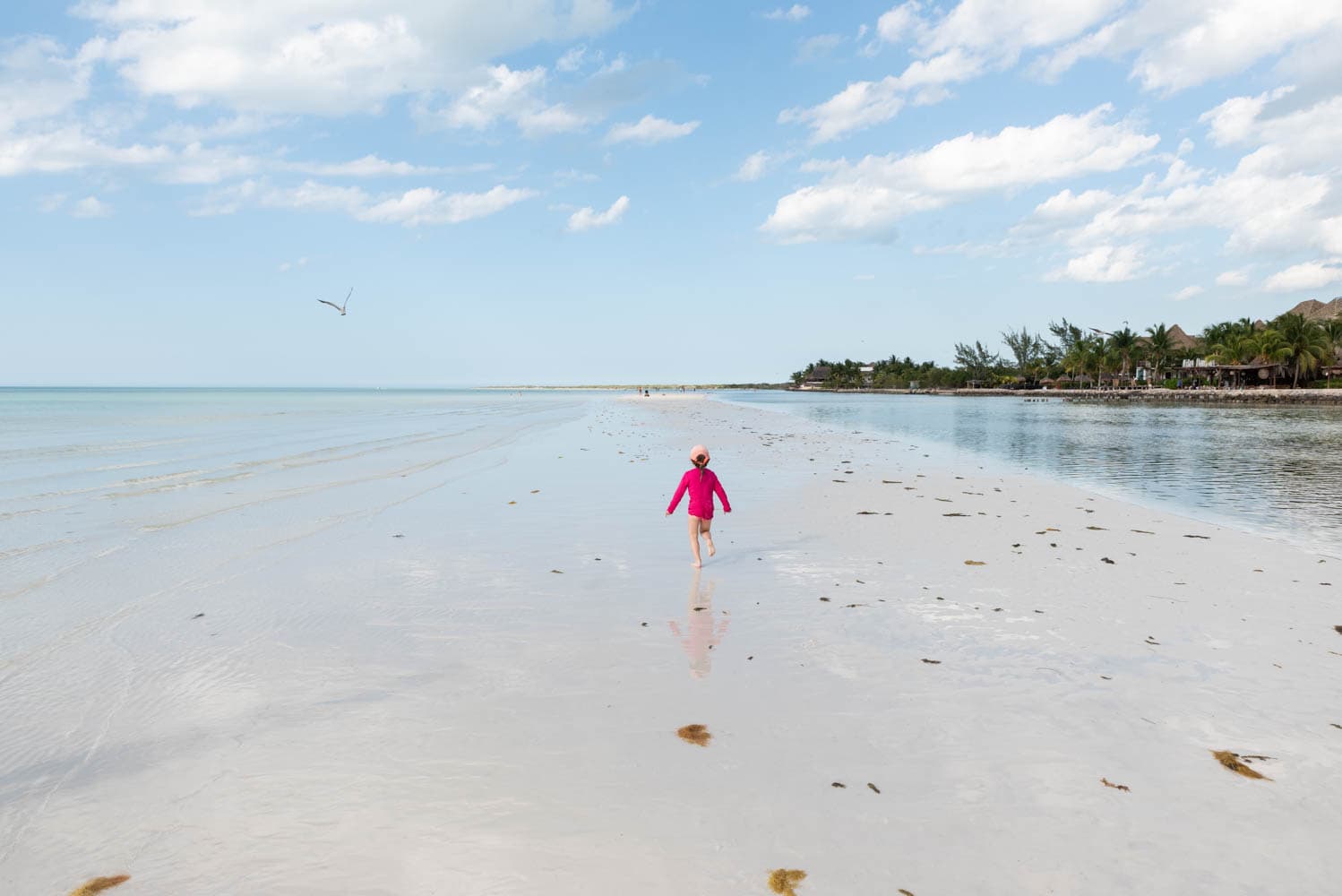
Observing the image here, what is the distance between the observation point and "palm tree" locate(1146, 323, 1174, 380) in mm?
141750

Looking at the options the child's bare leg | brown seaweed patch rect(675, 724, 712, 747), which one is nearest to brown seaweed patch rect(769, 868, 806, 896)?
brown seaweed patch rect(675, 724, 712, 747)

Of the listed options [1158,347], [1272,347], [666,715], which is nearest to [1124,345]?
[1158,347]

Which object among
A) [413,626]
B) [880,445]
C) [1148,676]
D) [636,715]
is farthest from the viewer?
[880,445]

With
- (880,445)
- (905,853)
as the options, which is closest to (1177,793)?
(905,853)

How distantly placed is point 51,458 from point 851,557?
30.0 meters

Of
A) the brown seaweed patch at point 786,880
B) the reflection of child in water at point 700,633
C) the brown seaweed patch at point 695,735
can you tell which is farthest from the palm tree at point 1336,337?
the brown seaweed patch at point 786,880

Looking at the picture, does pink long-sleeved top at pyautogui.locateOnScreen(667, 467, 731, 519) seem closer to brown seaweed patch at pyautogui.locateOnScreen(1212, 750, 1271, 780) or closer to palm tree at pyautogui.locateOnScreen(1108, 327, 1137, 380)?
brown seaweed patch at pyautogui.locateOnScreen(1212, 750, 1271, 780)

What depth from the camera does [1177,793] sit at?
4.52 metres

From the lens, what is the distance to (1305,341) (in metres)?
104

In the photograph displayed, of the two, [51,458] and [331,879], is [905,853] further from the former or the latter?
[51,458]

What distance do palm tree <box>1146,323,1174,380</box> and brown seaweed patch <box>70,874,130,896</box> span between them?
17136 cm

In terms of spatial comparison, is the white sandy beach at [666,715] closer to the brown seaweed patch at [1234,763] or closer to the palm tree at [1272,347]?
the brown seaweed patch at [1234,763]

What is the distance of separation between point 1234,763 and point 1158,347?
16739 centimetres

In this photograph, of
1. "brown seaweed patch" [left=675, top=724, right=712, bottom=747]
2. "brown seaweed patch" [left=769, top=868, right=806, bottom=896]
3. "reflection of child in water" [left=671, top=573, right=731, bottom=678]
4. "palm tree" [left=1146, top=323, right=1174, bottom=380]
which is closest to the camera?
"brown seaweed patch" [left=769, top=868, right=806, bottom=896]
